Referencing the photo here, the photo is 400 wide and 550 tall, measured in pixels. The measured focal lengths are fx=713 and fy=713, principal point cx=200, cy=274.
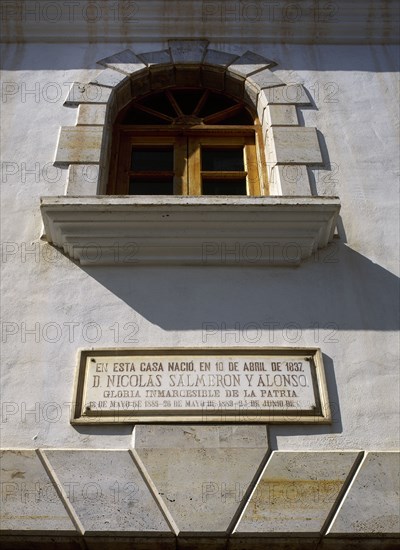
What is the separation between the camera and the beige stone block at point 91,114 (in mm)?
6254

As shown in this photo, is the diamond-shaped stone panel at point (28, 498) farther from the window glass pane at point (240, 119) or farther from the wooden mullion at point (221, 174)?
the window glass pane at point (240, 119)

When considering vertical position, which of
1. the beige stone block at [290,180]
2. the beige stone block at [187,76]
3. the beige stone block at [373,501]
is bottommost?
the beige stone block at [373,501]

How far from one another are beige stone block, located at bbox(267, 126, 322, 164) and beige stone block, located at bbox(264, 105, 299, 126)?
2.9 inches

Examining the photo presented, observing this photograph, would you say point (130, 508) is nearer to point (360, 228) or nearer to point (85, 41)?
point (360, 228)

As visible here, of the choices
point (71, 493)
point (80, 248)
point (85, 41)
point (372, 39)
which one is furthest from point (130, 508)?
point (372, 39)

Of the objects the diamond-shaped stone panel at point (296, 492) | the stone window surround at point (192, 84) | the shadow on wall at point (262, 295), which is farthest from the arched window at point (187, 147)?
the diamond-shaped stone panel at point (296, 492)

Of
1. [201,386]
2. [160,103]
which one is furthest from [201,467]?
[160,103]

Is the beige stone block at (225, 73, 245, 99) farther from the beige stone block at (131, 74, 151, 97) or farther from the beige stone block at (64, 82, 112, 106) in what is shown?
the beige stone block at (64, 82, 112, 106)

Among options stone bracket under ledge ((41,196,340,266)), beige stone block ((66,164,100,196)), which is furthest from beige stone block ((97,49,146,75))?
stone bracket under ledge ((41,196,340,266))

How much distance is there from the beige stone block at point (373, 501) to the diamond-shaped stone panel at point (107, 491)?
3.39 ft

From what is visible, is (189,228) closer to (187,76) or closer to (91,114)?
(91,114)

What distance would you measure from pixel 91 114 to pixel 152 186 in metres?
0.86

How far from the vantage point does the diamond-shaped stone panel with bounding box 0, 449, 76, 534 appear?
13.1 ft

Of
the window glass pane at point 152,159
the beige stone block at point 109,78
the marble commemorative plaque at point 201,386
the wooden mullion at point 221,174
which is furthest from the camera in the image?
the beige stone block at point 109,78
